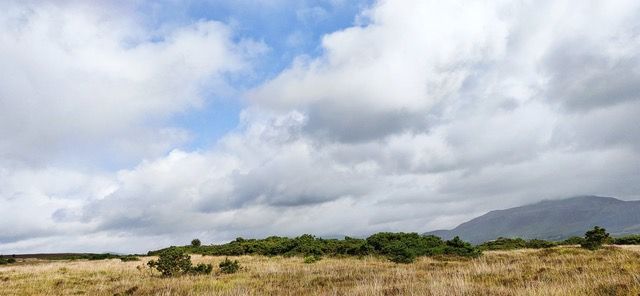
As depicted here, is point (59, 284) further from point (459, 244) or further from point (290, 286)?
point (459, 244)

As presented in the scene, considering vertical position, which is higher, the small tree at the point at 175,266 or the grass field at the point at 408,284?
the small tree at the point at 175,266

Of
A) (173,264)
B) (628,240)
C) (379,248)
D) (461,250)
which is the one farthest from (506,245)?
(173,264)

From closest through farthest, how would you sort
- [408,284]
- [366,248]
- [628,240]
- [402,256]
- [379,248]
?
[408,284], [402,256], [366,248], [379,248], [628,240]

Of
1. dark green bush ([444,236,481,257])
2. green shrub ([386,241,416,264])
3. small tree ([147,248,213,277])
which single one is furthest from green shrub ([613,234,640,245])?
small tree ([147,248,213,277])

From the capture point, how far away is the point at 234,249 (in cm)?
5112

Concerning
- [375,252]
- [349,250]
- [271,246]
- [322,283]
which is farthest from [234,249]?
[322,283]

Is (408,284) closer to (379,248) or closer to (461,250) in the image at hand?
(461,250)

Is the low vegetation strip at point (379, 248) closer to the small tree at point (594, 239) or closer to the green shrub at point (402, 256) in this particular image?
the green shrub at point (402, 256)

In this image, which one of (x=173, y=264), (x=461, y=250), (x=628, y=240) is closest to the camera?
(x=173, y=264)

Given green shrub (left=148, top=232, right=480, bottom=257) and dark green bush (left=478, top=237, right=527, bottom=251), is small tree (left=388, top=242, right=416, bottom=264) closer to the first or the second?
green shrub (left=148, top=232, right=480, bottom=257)

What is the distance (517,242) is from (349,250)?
72.0 feet

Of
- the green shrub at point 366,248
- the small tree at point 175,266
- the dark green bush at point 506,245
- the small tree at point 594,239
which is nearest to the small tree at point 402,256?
the green shrub at point 366,248

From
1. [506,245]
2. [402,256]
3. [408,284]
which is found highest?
[506,245]

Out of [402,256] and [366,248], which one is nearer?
[402,256]
